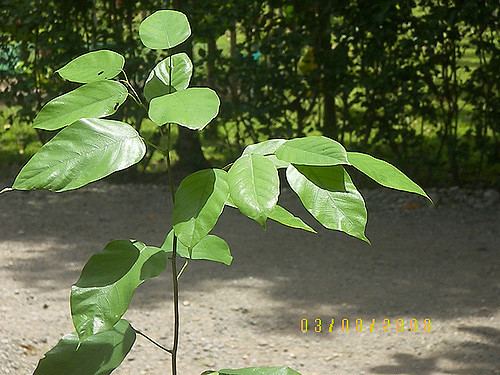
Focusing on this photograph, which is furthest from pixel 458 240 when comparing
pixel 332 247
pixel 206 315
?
pixel 206 315

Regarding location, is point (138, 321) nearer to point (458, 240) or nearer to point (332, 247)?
point (332, 247)

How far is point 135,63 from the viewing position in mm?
7613

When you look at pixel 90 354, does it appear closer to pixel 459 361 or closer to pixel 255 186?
pixel 255 186

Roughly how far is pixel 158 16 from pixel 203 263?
14.0ft

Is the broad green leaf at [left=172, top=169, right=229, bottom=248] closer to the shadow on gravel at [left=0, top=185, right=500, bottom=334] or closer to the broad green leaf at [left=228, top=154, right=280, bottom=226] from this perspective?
the broad green leaf at [left=228, top=154, right=280, bottom=226]

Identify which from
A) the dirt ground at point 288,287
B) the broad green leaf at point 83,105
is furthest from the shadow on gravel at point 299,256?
the broad green leaf at point 83,105

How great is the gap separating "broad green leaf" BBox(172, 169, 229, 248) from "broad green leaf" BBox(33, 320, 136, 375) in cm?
33

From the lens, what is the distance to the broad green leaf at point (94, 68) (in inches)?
67.3

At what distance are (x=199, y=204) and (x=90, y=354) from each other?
1.34 feet

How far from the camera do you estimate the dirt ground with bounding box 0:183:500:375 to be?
4.53m

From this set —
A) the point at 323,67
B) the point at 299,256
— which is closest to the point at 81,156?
the point at 299,256

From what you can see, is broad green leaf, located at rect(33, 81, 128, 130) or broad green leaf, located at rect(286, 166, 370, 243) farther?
broad green leaf, located at rect(33, 81, 128, 130)

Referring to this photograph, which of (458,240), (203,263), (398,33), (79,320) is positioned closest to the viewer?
(79,320)
